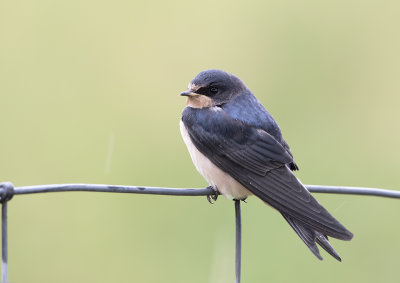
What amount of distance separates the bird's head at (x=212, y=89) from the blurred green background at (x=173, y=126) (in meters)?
0.78

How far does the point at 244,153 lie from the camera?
3215mm

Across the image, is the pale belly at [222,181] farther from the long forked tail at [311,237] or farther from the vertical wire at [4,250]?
the vertical wire at [4,250]

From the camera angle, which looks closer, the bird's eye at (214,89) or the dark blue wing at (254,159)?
the dark blue wing at (254,159)

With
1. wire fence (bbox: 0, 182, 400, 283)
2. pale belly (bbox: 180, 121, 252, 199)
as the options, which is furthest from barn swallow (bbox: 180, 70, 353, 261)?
wire fence (bbox: 0, 182, 400, 283)

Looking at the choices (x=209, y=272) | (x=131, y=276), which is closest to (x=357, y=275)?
(x=209, y=272)

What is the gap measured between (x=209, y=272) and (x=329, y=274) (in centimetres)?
63

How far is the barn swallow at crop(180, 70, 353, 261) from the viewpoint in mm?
2977

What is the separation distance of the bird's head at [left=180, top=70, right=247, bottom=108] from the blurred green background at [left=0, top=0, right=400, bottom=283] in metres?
0.78

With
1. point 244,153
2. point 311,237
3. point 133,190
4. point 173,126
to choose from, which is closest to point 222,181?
point 244,153

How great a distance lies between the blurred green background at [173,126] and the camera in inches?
178

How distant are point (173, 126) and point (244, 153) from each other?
8.38ft

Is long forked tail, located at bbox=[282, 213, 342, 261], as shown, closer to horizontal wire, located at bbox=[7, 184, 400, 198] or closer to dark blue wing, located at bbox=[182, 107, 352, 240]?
dark blue wing, located at bbox=[182, 107, 352, 240]

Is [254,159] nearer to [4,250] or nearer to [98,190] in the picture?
[98,190]

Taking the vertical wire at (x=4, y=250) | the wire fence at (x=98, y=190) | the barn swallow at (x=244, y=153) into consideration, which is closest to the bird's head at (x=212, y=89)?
the barn swallow at (x=244, y=153)
